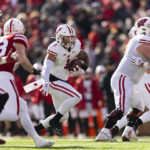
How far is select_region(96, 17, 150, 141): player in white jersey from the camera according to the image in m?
8.01

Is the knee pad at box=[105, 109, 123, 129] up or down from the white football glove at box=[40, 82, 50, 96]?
down

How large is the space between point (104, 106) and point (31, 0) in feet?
19.5

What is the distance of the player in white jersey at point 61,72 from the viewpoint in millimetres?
8391

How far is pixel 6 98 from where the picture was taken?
6910mm

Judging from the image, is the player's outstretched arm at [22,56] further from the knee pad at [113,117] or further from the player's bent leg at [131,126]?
the player's bent leg at [131,126]

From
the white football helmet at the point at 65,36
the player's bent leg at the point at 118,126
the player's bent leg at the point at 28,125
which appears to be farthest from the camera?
the white football helmet at the point at 65,36

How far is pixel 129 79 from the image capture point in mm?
8227

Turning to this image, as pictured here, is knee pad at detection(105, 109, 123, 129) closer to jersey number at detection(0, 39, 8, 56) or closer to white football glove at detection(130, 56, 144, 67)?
white football glove at detection(130, 56, 144, 67)

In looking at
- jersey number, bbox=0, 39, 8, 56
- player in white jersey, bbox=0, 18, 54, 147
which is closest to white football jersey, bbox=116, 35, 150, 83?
player in white jersey, bbox=0, 18, 54, 147

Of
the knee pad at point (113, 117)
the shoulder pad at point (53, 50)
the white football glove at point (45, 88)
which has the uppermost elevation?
the shoulder pad at point (53, 50)

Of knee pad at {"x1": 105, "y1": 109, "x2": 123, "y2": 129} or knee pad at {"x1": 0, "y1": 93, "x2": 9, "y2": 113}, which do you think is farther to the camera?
knee pad at {"x1": 105, "y1": 109, "x2": 123, "y2": 129}

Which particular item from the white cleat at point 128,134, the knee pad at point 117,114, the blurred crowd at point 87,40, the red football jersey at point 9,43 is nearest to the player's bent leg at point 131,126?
the white cleat at point 128,134

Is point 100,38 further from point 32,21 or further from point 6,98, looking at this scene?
point 6,98

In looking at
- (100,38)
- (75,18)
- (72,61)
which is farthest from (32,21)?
(72,61)
